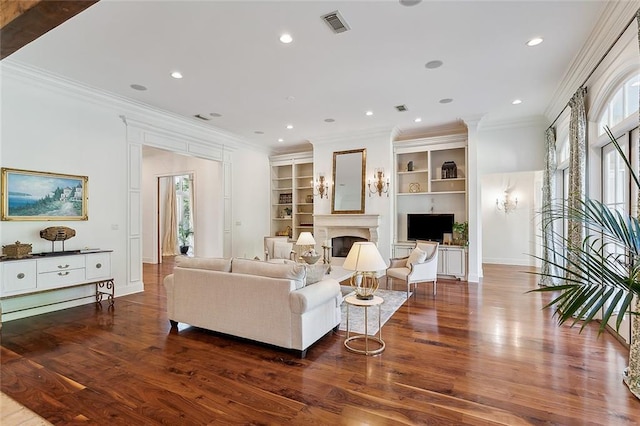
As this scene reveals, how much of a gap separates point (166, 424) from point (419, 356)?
7.26ft

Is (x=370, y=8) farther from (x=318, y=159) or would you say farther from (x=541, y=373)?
→ (x=318, y=159)

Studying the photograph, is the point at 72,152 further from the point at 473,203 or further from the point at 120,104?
the point at 473,203

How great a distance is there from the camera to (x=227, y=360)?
298 centimetres

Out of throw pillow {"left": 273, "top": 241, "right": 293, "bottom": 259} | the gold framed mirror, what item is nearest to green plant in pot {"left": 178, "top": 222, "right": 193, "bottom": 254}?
throw pillow {"left": 273, "top": 241, "right": 293, "bottom": 259}

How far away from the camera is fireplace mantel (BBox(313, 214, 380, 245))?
705cm

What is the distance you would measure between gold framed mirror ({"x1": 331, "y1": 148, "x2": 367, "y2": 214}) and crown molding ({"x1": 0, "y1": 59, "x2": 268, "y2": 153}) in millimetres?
2575

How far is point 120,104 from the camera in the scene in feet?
17.2

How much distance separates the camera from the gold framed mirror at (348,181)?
7289mm

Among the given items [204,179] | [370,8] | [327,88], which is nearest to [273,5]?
[370,8]

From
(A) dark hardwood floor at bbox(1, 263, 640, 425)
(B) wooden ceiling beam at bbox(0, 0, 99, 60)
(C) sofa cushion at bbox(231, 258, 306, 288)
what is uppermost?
(B) wooden ceiling beam at bbox(0, 0, 99, 60)

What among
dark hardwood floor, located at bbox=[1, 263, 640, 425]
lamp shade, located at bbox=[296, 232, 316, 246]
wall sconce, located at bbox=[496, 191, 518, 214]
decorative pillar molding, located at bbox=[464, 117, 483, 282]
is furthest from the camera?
wall sconce, located at bbox=[496, 191, 518, 214]

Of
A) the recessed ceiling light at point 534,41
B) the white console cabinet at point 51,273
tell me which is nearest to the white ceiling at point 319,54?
the recessed ceiling light at point 534,41

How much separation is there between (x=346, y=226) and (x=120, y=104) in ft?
16.3

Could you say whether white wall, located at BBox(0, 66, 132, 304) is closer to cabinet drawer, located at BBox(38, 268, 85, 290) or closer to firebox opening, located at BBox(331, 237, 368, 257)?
cabinet drawer, located at BBox(38, 268, 85, 290)
